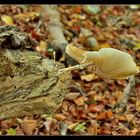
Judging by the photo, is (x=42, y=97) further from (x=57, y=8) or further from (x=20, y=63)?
(x=57, y=8)

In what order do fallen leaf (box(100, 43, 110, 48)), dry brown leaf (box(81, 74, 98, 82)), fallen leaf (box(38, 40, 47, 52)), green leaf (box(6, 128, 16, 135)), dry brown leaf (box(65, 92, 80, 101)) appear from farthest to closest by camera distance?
fallen leaf (box(100, 43, 110, 48)) → fallen leaf (box(38, 40, 47, 52)) → dry brown leaf (box(81, 74, 98, 82)) → dry brown leaf (box(65, 92, 80, 101)) → green leaf (box(6, 128, 16, 135))

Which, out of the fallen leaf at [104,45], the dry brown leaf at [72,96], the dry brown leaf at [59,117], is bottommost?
the dry brown leaf at [59,117]

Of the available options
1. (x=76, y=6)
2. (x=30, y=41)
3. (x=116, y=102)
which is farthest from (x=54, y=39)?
(x=30, y=41)

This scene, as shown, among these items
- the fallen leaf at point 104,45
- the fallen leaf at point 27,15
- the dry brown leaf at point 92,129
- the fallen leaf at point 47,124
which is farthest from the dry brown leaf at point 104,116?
the fallen leaf at point 27,15

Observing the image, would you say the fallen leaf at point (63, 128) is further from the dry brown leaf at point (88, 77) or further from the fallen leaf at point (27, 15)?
the fallen leaf at point (27, 15)

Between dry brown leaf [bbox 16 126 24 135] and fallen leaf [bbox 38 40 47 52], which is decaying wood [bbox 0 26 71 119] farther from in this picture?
fallen leaf [bbox 38 40 47 52]

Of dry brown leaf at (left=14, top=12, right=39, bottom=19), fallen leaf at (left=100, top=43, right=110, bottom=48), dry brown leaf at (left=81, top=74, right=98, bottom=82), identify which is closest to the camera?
dry brown leaf at (left=81, top=74, right=98, bottom=82)

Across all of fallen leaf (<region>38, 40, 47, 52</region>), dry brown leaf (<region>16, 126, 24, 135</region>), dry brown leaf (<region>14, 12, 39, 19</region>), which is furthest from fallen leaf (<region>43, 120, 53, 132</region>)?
dry brown leaf (<region>14, 12, 39, 19</region>)

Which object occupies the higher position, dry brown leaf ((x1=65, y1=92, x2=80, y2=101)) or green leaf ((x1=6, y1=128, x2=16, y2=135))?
dry brown leaf ((x1=65, y1=92, x2=80, y2=101))
